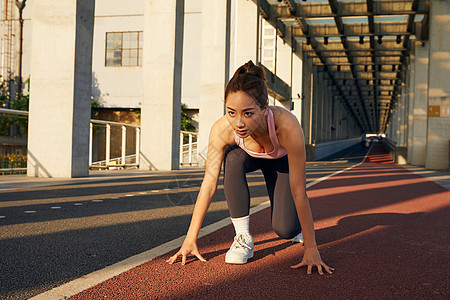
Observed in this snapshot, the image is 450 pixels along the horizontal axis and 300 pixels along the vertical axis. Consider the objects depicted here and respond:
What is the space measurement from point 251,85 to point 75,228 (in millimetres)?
2592

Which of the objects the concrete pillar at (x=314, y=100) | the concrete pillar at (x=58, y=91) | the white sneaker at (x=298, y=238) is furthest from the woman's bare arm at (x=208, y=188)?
the concrete pillar at (x=314, y=100)

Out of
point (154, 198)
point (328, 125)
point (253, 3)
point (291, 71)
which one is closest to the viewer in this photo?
point (154, 198)

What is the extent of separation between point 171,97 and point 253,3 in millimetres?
9877

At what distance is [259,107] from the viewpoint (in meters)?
2.61

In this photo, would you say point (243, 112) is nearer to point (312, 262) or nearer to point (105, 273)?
point (312, 262)

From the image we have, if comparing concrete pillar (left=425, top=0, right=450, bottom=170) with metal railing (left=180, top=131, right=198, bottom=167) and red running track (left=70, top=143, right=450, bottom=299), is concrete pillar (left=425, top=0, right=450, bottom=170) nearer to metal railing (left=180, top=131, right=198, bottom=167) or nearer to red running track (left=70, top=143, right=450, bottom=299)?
metal railing (left=180, top=131, right=198, bottom=167)

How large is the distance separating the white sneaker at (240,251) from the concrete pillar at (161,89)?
11730 mm

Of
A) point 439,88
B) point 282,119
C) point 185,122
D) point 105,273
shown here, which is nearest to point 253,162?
point 282,119

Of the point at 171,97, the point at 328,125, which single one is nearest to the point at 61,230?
the point at 171,97

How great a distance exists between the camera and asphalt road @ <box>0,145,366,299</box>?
2.70m

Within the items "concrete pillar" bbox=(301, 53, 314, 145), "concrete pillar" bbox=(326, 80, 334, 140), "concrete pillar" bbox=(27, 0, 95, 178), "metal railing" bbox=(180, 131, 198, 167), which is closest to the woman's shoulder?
"concrete pillar" bbox=(27, 0, 95, 178)

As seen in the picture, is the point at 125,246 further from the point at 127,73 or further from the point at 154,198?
the point at 127,73

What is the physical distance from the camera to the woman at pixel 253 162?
2.59m

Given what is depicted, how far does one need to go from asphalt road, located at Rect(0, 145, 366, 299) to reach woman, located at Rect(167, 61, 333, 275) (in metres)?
0.73
